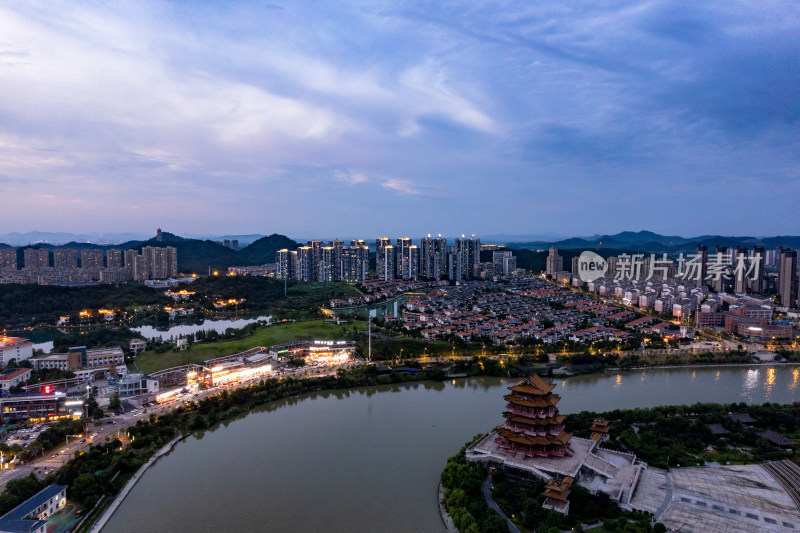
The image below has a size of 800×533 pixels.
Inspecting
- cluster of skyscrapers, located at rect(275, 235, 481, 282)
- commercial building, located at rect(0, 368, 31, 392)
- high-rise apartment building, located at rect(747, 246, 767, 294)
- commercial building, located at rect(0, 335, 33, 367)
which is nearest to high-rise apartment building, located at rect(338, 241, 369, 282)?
cluster of skyscrapers, located at rect(275, 235, 481, 282)

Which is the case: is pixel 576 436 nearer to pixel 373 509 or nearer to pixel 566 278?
→ pixel 373 509

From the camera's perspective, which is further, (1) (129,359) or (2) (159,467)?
(1) (129,359)

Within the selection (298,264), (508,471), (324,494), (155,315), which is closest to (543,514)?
(508,471)

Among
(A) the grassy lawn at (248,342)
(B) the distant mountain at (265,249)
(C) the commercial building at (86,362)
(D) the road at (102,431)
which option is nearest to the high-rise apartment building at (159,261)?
(B) the distant mountain at (265,249)

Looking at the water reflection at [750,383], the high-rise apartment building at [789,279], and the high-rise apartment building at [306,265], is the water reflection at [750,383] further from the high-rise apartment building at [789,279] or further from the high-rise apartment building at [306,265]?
the high-rise apartment building at [306,265]

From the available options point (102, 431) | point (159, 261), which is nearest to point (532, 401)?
point (102, 431)
